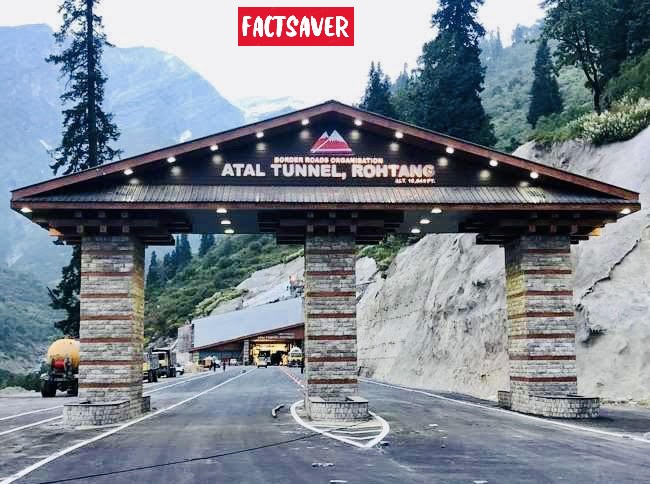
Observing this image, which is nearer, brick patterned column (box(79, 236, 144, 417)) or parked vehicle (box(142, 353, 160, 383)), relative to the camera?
brick patterned column (box(79, 236, 144, 417))

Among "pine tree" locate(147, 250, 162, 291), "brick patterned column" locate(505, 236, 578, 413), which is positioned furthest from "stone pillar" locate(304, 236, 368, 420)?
"pine tree" locate(147, 250, 162, 291)

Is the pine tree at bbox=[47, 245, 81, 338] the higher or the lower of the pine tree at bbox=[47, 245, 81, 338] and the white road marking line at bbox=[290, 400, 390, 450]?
the higher

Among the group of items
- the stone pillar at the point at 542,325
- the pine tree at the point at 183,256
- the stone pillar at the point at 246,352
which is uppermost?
the pine tree at the point at 183,256

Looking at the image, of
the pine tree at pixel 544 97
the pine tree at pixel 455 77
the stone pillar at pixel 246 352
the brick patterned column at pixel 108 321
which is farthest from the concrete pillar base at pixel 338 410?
the stone pillar at pixel 246 352

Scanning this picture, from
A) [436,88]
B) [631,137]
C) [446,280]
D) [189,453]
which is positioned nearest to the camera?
[189,453]

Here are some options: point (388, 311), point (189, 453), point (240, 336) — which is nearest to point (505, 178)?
point (189, 453)

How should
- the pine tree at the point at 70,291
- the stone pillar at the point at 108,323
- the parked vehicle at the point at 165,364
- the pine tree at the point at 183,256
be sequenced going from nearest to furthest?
the stone pillar at the point at 108,323 → the pine tree at the point at 70,291 → the parked vehicle at the point at 165,364 → the pine tree at the point at 183,256

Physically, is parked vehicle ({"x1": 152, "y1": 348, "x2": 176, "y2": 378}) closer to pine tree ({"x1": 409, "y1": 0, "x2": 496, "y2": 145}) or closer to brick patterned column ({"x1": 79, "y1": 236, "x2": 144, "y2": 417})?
pine tree ({"x1": 409, "y1": 0, "x2": 496, "y2": 145})

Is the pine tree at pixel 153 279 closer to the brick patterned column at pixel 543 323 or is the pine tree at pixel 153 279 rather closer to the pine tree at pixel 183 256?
the pine tree at pixel 183 256

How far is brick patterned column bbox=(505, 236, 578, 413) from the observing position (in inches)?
902

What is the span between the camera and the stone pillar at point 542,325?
22922 millimetres

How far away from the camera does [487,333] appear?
37094 millimetres

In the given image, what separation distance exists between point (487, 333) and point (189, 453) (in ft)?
84.8

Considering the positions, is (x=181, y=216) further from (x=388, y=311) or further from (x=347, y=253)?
(x=388, y=311)
